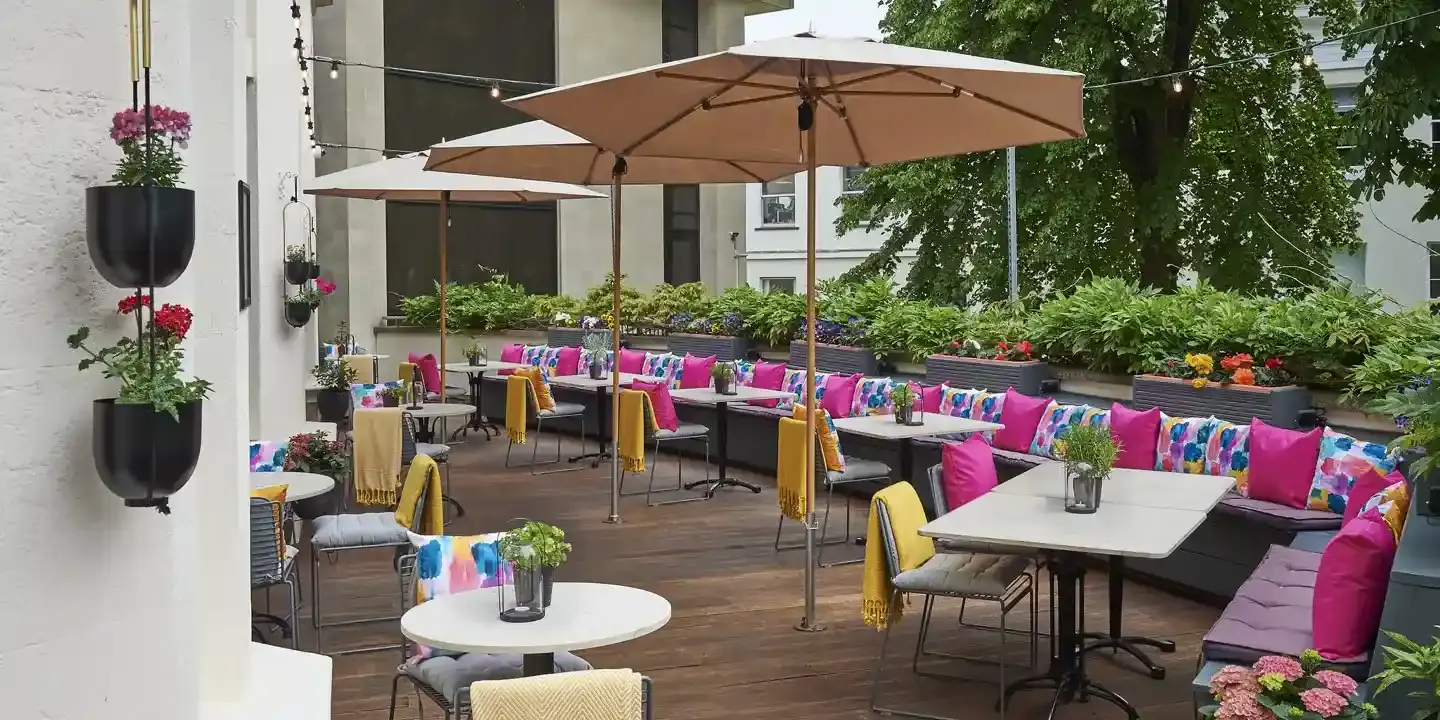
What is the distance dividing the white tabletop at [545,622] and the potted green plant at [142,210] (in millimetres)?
1282

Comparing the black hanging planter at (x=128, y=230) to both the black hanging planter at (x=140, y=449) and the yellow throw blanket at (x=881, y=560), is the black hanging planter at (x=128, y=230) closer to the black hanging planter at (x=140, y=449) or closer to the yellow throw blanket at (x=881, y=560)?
the black hanging planter at (x=140, y=449)

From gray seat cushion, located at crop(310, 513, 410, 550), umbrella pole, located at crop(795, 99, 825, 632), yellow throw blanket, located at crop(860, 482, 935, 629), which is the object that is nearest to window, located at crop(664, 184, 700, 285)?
umbrella pole, located at crop(795, 99, 825, 632)

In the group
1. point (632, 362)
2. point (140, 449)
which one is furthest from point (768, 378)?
point (140, 449)

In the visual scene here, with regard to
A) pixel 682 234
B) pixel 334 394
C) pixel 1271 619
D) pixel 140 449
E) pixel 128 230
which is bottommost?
pixel 1271 619

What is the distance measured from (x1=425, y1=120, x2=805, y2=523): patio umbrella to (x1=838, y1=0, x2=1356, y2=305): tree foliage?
19.8ft

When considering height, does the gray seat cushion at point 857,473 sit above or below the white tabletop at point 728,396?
below

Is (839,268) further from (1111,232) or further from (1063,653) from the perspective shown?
(1063,653)

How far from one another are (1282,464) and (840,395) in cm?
389

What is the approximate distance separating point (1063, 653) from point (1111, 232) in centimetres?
994

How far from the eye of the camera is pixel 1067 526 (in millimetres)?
4504

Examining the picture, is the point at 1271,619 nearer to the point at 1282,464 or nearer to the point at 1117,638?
the point at 1117,638

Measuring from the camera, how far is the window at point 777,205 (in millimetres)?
27203

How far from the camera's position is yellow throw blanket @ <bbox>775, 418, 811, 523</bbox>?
6.92 m

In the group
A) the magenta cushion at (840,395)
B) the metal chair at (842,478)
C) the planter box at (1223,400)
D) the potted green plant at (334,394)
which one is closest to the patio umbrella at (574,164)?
the metal chair at (842,478)
